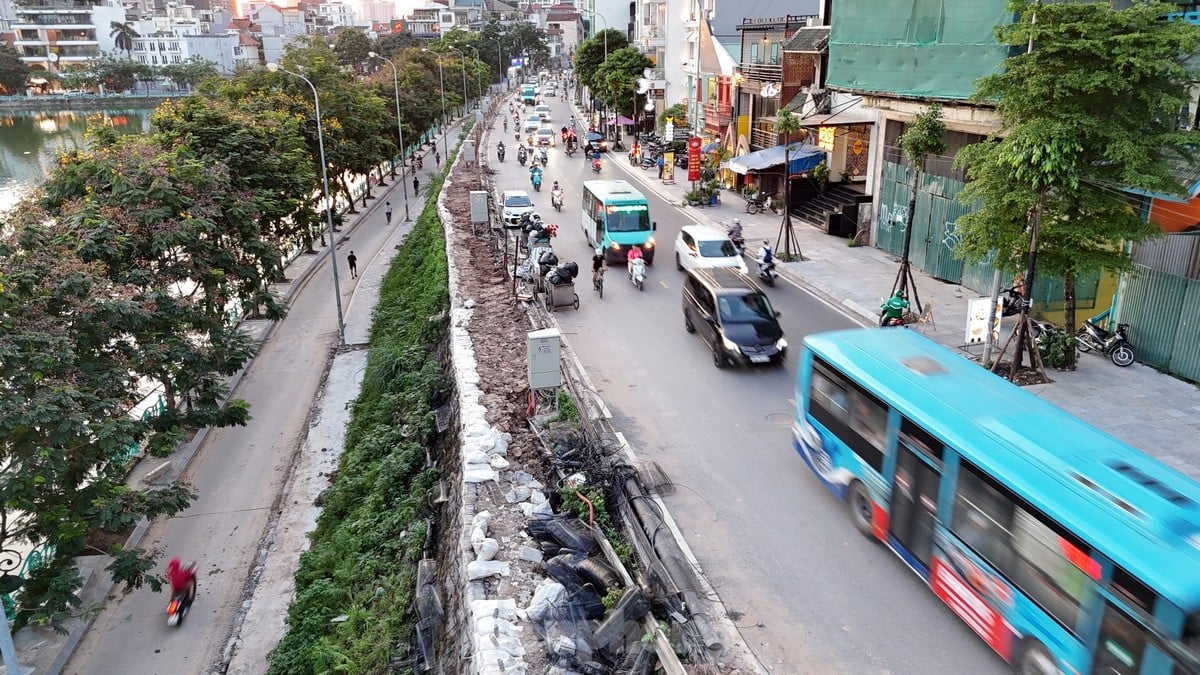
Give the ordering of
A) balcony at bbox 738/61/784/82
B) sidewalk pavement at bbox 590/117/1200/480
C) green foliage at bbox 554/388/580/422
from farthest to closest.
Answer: balcony at bbox 738/61/784/82
green foliage at bbox 554/388/580/422
sidewalk pavement at bbox 590/117/1200/480

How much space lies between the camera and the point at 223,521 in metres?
19.2

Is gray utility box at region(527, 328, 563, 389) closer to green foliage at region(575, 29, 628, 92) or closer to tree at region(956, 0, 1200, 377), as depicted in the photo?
tree at region(956, 0, 1200, 377)

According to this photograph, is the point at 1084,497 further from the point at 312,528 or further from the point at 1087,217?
the point at 312,528

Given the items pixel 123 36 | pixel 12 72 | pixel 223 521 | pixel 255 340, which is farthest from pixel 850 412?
pixel 123 36

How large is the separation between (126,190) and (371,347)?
43.4ft

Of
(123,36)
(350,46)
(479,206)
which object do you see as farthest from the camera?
(123,36)

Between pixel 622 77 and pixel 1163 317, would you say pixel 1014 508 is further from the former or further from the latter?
pixel 622 77

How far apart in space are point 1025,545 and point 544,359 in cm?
895

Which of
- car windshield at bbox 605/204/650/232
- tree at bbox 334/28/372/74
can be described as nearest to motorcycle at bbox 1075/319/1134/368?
car windshield at bbox 605/204/650/232

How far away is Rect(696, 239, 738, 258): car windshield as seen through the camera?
2474 centimetres

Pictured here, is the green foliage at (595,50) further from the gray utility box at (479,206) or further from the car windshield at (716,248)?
the car windshield at (716,248)

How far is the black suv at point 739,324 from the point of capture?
58.5 ft

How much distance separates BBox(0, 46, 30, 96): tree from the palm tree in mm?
16990

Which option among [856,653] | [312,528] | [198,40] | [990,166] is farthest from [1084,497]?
[198,40]
